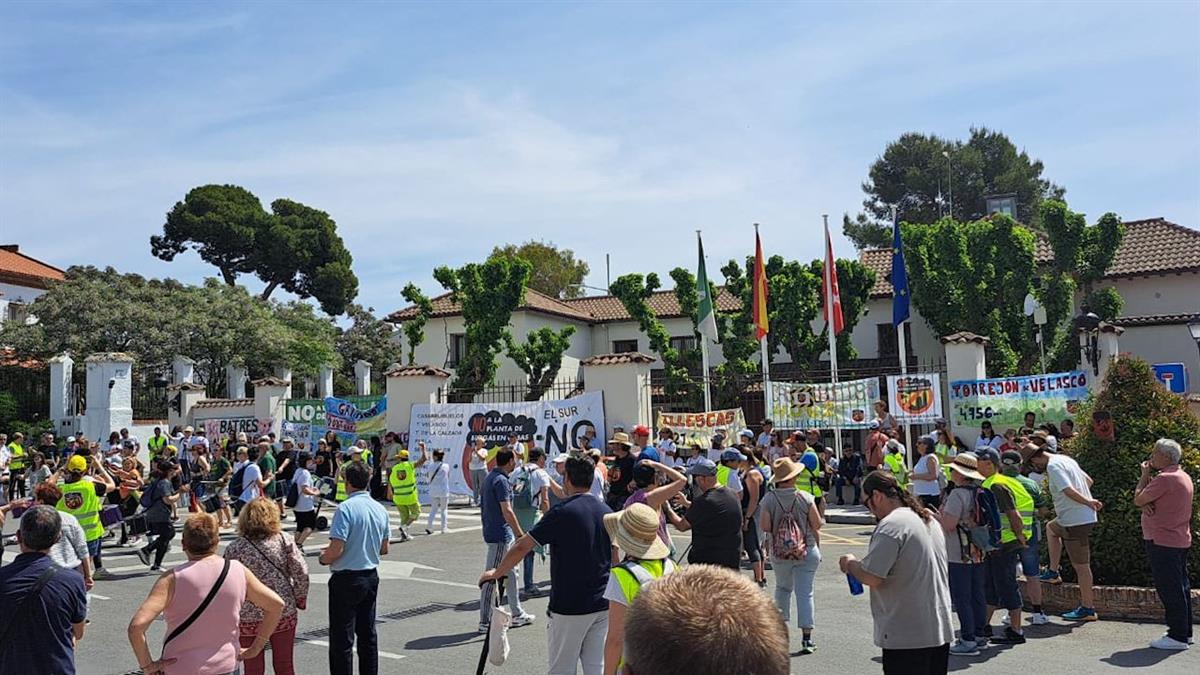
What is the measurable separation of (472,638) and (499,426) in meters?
13.4

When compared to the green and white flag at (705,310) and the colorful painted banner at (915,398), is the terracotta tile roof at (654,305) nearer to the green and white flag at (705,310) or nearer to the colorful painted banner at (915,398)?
the green and white flag at (705,310)

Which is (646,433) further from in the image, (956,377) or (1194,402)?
(1194,402)

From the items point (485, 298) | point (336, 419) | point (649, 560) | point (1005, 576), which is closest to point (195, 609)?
point (649, 560)

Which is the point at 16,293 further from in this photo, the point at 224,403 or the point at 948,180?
the point at 948,180

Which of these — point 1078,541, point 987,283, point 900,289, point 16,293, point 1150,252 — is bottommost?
point 1078,541

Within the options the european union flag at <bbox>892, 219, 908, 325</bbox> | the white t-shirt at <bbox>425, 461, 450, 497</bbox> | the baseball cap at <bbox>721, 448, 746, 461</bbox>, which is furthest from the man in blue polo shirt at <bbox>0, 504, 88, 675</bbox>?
the european union flag at <bbox>892, 219, 908, 325</bbox>

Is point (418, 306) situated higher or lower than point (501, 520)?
higher

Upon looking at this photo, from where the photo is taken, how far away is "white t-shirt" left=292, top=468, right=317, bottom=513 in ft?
46.1

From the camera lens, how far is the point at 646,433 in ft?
47.7

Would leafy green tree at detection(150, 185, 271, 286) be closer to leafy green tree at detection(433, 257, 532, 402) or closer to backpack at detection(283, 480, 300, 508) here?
leafy green tree at detection(433, 257, 532, 402)

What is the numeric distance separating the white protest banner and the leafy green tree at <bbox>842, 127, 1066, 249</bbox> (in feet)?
131

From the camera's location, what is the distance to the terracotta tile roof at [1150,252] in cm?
3105

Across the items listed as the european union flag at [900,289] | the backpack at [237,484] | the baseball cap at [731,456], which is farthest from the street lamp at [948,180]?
the baseball cap at [731,456]

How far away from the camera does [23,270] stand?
53.8 meters
